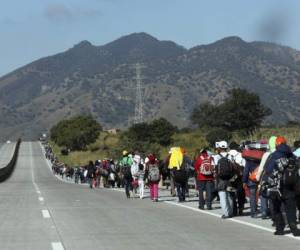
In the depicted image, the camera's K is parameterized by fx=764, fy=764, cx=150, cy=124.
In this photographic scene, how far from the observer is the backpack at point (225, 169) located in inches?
719

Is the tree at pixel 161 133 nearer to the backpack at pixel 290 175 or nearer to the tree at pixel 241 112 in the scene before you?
the tree at pixel 241 112

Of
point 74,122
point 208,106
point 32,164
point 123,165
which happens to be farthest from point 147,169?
point 74,122

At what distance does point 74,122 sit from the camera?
653 ft

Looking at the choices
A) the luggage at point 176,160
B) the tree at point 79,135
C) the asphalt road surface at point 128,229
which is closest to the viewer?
the asphalt road surface at point 128,229

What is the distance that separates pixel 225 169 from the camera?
18234 millimetres

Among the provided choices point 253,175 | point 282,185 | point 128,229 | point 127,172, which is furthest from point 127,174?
point 282,185

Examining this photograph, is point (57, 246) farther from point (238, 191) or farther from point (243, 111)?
point (243, 111)

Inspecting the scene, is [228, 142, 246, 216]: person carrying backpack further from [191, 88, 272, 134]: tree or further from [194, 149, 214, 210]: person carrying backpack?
[191, 88, 272, 134]: tree

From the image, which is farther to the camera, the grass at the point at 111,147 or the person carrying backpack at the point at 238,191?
the grass at the point at 111,147

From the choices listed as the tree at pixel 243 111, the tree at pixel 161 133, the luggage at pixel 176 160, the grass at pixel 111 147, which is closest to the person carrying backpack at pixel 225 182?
the luggage at pixel 176 160

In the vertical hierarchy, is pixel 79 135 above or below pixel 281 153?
above

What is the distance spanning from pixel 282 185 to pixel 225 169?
4.24 meters

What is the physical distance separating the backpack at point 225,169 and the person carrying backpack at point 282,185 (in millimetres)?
3705

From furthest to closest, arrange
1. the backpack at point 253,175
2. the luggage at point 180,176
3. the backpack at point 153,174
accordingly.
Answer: the backpack at point 153,174, the luggage at point 180,176, the backpack at point 253,175
